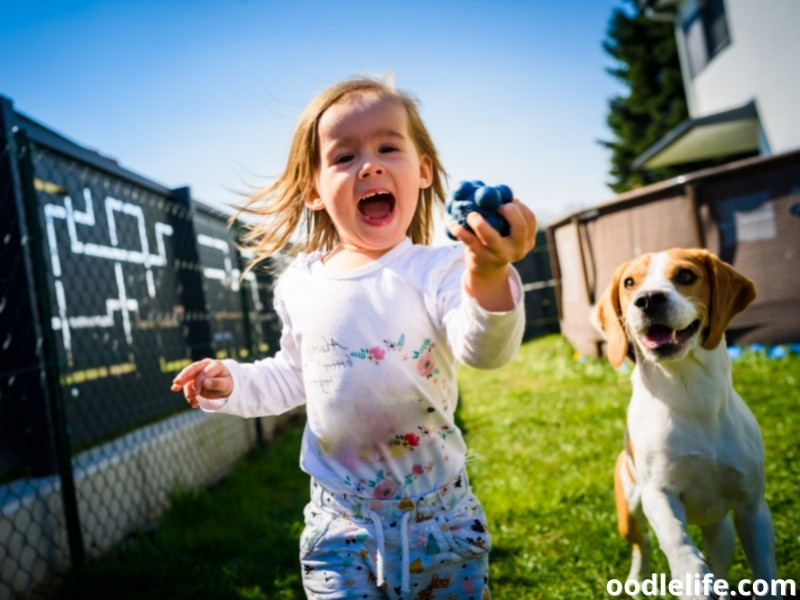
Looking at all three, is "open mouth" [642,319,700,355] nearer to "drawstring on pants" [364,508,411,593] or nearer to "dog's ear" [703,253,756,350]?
"dog's ear" [703,253,756,350]

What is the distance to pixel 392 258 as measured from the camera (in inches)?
67.8

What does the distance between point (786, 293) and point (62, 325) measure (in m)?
6.88

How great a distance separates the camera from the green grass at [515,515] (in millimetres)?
2916

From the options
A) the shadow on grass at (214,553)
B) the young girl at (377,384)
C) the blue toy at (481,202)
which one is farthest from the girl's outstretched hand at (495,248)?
the shadow on grass at (214,553)

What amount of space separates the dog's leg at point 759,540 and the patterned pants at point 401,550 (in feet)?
3.57

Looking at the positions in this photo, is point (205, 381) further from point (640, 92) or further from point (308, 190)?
point (640, 92)

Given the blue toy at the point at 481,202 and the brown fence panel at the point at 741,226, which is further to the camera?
the brown fence panel at the point at 741,226

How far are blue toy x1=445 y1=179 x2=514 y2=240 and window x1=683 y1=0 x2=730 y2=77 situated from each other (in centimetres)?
1388

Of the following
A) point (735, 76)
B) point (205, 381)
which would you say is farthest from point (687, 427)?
point (735, 76)

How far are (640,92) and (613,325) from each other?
28143 mm

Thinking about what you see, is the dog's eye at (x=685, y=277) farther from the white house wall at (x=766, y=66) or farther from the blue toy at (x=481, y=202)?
the white house wall at (x=766, y=66)

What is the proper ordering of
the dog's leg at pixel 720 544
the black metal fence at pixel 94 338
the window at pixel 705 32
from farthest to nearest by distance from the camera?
the window at pixel 705 32
the black metal fence at pixel 94 338
the dog's leg at pixel 720 544

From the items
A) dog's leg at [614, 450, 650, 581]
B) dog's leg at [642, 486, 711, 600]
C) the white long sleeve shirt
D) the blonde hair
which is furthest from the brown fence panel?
the white long sleeve shirt

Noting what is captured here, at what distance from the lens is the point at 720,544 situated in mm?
2420
